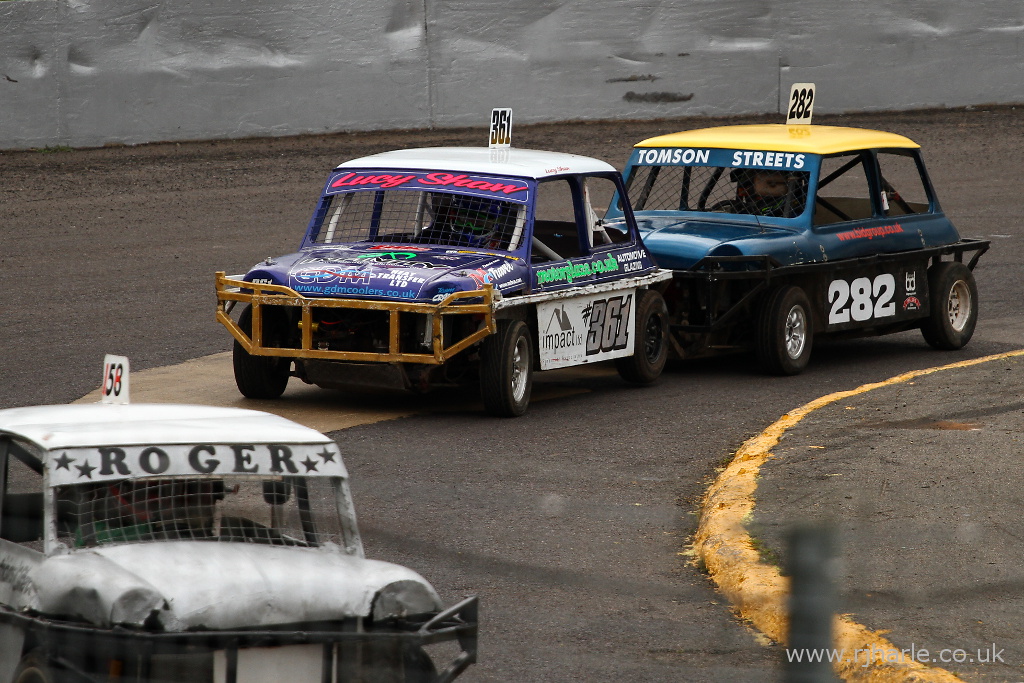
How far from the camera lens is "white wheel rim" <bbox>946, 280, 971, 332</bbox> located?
505 inches

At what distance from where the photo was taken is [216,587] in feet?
14.0

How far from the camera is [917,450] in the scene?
816 cm

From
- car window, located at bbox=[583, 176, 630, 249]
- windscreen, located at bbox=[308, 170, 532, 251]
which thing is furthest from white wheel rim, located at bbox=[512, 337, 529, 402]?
car window, located at bbox=[583, 176, 630, 249]

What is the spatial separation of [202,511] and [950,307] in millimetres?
9348

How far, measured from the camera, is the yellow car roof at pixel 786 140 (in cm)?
1215

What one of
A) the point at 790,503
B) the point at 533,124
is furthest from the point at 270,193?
the point at 790,503

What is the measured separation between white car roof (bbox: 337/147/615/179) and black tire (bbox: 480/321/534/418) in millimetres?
1257

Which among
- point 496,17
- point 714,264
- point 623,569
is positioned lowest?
point 623,569

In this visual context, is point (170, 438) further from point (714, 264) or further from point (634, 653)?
point (714, 264)

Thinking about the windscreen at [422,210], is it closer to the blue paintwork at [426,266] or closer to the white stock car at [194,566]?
the blue paintwork at [426,266]

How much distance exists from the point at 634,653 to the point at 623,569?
109 cm

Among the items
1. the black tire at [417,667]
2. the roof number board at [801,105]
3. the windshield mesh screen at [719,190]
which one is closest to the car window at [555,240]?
the windshield mesh screen at [719,190]

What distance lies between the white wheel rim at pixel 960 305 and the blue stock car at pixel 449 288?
308 cm

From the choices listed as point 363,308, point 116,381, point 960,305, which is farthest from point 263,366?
point 960,305
